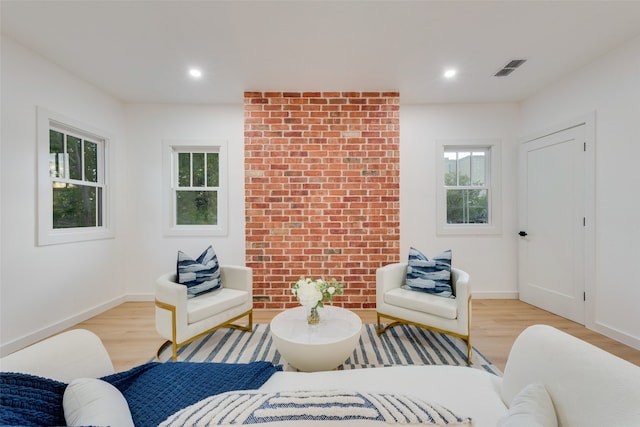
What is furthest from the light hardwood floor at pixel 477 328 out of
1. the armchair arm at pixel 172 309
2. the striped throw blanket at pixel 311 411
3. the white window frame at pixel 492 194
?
the striped throw blanket at pixel 311 411

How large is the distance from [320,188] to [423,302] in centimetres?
181

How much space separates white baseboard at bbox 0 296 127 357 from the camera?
2.45 metres

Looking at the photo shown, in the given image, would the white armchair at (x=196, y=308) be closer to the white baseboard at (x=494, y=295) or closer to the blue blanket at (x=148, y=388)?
the blue blanket at (x=148, y=388)

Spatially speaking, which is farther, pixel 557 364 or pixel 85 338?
pixel 85 338

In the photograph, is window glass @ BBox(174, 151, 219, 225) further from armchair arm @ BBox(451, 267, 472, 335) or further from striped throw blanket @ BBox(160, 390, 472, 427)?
striped throw blanket @ BBox(160, 390, 472, 427)

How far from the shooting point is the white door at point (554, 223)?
3076mm

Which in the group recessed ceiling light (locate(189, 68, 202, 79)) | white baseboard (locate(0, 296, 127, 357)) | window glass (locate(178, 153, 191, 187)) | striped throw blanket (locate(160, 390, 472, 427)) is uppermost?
recessed ceiling light (locate(189, 68, 202, 79))

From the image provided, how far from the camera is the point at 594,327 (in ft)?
9.45

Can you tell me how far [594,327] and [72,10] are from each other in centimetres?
557

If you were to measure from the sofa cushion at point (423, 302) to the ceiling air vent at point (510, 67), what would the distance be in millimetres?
2543

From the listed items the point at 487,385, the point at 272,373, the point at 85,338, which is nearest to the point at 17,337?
the point at 85,338

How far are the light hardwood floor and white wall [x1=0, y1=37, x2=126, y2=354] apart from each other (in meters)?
0.38

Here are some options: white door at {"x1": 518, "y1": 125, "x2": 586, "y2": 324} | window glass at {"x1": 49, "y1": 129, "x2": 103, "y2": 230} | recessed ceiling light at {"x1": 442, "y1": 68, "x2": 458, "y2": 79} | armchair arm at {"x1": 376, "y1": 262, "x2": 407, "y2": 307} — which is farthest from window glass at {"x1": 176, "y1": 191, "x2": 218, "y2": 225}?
white door at {"x1": 518, "y1": 125, "x2": 586, "y2": 324}

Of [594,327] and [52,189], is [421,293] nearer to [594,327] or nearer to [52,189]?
[594,327]
